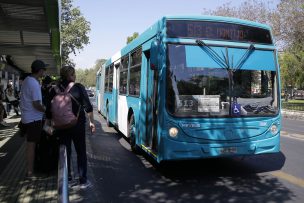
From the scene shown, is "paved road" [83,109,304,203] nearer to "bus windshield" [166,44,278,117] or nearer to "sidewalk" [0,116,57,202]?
"sidewalk" [0,116,57,202]

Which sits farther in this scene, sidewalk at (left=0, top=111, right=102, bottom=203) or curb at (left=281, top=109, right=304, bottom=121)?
curb at (left=281, top=109, right=304, bottom=121)

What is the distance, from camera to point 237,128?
7039 millimetres

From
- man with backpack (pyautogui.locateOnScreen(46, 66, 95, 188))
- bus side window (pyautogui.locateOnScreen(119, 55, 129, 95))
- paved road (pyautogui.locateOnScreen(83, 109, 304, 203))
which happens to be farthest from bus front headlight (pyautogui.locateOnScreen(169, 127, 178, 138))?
bus side window (pyautogui.locateOnScreen(119, 55, 129, 95))

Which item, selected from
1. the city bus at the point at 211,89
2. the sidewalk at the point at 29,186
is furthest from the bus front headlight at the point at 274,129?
the sidewalk at the point at 29,186

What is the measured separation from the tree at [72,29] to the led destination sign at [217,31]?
4599 cm

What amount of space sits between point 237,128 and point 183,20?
2143 mm

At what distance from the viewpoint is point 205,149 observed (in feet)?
22.3

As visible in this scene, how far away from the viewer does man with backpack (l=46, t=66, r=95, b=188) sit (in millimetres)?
5746

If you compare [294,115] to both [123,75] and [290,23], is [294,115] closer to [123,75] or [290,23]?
[290,23]

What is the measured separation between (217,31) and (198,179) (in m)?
2.69

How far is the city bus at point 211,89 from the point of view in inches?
267

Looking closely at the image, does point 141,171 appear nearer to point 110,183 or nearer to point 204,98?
point 110,183

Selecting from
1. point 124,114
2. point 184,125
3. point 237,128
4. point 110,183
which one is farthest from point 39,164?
point 124,114

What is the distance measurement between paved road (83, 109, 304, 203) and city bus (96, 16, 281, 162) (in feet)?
1.56
